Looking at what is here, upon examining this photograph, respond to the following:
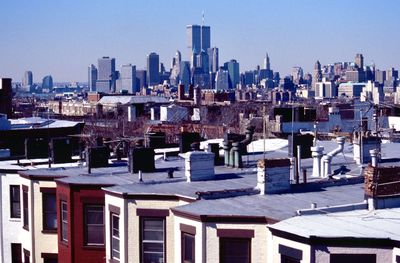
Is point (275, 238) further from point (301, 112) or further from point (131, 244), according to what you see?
point (301, 112)

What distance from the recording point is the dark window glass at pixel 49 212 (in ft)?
93.0

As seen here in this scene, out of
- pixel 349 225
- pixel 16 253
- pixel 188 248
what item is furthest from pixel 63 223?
pixel 349 225

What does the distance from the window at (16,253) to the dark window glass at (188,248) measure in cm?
1277

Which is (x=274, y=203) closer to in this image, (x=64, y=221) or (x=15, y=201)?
(x=64, y=221)

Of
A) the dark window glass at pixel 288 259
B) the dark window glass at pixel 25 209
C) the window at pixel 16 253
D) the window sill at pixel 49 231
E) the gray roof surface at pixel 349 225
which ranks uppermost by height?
the gray roof surface at pixel 349 225

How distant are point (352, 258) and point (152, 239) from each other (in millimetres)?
7099

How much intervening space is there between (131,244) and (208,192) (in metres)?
2.86

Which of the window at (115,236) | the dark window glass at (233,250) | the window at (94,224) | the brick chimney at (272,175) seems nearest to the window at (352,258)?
the dark window glass at (233,250)

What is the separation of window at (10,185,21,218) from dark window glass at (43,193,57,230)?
2.70 metres

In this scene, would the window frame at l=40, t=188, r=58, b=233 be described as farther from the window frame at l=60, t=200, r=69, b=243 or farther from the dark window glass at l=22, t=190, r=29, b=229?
the dark window glass at l=22, t=190, r=29, b=229

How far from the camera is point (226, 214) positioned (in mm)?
19625

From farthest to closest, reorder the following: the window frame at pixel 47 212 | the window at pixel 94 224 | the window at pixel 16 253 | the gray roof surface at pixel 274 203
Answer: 1. the window at pixel 16 253
2. the window frame at pixel 47 212
3. the window at pixel 94 224
4. the gray roof surface at pixel 274 203

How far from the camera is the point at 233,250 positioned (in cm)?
1975

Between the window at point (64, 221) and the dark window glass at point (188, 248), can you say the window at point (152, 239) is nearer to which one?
the dark window glass at point (188, 248)
